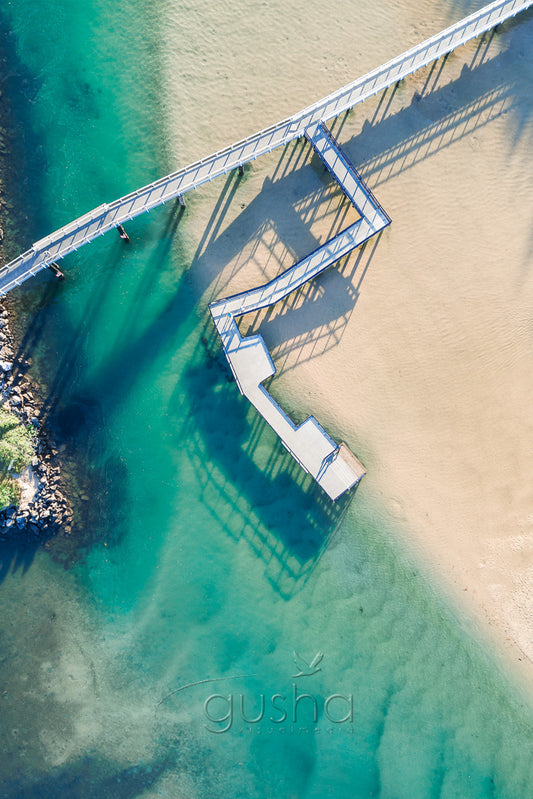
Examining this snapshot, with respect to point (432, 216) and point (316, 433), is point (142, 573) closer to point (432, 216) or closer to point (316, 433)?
point (316, 433)

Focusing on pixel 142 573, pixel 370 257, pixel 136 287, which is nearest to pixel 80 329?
pixel 136 287

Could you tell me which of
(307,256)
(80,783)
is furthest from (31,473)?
(307,256)

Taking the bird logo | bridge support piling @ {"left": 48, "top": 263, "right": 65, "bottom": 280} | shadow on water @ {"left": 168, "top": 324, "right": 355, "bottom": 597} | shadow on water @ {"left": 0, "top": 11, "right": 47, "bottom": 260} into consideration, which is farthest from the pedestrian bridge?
the bird logo

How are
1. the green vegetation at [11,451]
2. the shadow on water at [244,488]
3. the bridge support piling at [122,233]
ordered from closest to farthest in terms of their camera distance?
the green vegetation at [11,451], the bridge support piling at [122,233], the shadow on water at [244,488]

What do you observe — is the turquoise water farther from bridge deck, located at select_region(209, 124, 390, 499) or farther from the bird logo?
bridge deck, located at select_region(209, 124, 390, 499)

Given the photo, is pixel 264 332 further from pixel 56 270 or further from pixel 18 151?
pixel 18 151

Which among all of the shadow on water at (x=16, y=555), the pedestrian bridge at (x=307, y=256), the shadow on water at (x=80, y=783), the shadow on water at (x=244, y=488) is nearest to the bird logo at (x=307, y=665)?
the shadow on water at (x=244, y=488)

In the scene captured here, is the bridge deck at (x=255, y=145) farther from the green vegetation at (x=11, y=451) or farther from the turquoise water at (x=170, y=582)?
the green vegetation at (x=11, y=451)

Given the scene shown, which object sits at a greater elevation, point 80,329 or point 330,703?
point 80,329
